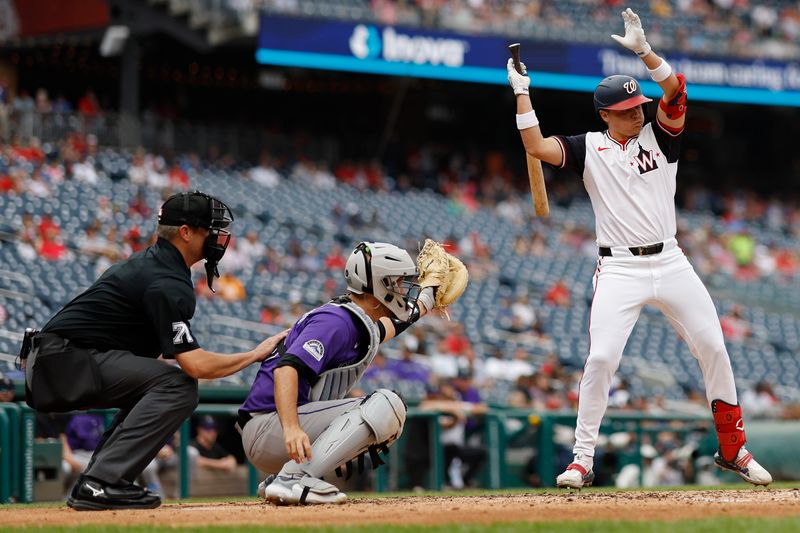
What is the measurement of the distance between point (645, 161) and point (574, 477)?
1.52m

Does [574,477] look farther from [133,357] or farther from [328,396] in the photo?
[133,357]

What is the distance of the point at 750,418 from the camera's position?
45.9 ft

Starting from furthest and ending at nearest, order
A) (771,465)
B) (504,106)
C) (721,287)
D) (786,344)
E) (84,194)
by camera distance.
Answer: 1. (504,106)
2. (721,287)
3. (786,344)
4. (84,194)
5. (771,465)

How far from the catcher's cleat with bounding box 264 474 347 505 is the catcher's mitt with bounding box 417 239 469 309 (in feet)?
3.67

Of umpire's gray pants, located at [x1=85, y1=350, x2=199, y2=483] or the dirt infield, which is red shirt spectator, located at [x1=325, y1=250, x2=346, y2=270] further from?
umpire's gray pants, located at [x1=85, y1=350, x2=199, y2=483]

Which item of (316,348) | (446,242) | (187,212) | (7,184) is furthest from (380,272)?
(446,242)

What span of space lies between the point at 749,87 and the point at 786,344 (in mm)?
6832

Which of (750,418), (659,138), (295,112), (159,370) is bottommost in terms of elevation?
(750,418)

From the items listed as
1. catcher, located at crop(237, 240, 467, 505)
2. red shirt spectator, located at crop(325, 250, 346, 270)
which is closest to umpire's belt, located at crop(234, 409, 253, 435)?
catcher, located at crop(237, 240, 467, 505)

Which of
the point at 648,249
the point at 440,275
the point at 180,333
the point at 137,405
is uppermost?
the point at 648,249

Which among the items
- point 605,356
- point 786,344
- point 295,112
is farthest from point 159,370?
point 295,112

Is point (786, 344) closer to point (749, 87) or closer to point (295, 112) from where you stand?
point (749, 87)

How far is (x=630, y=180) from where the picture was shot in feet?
20.7

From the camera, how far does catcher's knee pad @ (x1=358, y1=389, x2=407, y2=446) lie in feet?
18.2
